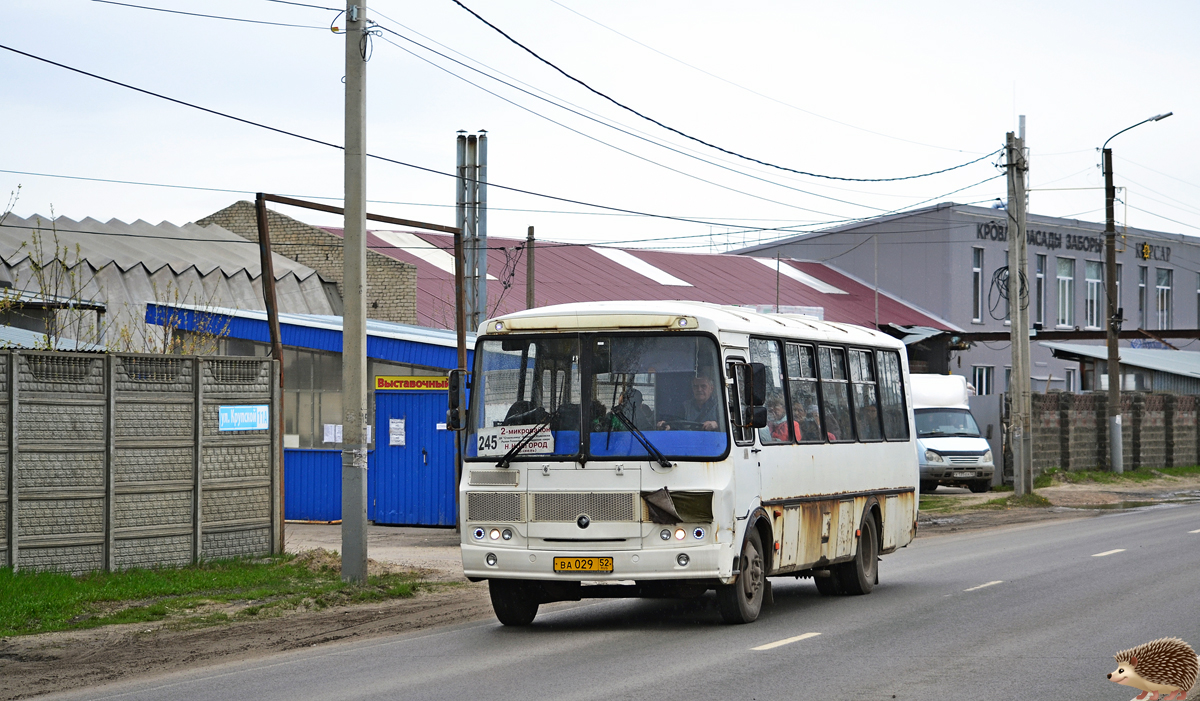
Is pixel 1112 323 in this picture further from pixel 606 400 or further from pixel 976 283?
pixel 606 400

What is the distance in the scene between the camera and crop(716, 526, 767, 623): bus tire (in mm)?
11734

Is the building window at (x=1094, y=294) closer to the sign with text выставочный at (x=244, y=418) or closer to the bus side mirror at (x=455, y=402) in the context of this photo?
the sign with text выставочный at (x=244, y=418)

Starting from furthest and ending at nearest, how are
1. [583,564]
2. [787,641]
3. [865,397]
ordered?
[865,397] → [583,564] → [787,641]

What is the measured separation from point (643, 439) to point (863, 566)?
4.45 meters

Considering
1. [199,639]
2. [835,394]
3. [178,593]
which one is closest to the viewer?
[199,639]

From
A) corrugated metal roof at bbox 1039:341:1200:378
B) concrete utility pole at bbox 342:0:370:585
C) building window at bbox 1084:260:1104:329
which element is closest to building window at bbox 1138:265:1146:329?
building window at bbox 1084:260:1104:329

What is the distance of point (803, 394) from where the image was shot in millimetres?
13586

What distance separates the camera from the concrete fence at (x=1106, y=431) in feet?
124

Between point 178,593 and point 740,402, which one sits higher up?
point 740,402

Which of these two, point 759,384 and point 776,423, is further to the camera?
point 776,423

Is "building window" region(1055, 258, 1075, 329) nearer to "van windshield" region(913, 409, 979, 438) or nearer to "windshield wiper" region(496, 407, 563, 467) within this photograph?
"van windshield" region(913, 409, 979, 438)

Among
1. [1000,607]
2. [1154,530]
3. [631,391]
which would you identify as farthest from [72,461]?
[1154,530]

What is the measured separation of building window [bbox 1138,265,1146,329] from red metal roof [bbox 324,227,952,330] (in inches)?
600

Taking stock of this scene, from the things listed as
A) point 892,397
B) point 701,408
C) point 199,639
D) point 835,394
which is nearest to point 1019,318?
point 892,397
